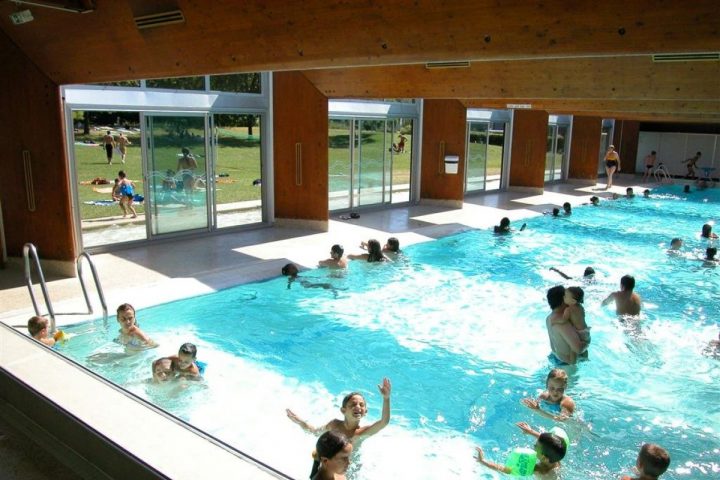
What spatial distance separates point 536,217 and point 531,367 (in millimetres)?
10350

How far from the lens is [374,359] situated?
23.4 ft

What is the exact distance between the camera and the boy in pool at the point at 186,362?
5.74 meters

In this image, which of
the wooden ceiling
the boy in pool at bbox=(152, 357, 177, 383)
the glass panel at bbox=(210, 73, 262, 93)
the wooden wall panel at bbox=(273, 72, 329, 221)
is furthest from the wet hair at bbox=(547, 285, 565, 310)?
the glass panel at bbox=(210, 73, 262, 93)

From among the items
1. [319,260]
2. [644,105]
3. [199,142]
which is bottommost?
[319,260]

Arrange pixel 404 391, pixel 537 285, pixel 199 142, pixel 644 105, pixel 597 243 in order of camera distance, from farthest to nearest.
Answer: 1. pixel 644 105
2. pixel 597 243
3. pixel 199 142
4. pixel 537 285
5. pixel 404 391

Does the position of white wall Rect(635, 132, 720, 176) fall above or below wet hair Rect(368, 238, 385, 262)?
above

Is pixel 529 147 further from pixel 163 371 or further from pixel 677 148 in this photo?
pixel 163 371

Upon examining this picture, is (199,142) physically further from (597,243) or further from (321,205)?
(597,243)

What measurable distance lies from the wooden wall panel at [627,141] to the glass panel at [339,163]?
71.6 feet

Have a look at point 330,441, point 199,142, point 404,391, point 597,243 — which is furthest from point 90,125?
point 330,441

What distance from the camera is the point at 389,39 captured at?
5500 mm

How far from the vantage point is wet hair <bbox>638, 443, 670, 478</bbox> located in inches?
152

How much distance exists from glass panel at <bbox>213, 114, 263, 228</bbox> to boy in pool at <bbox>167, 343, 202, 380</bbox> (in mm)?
7197

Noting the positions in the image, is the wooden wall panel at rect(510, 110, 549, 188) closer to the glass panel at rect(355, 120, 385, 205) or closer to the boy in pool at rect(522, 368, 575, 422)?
the glass panel at rect(355, 120, 385, 205)
